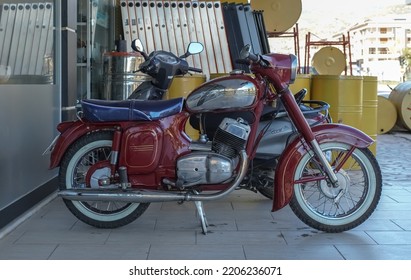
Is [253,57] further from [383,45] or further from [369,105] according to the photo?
[383,45]

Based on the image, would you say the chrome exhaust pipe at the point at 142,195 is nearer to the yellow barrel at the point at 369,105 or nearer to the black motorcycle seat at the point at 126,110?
the black motorcycle seat at the point at 126,110

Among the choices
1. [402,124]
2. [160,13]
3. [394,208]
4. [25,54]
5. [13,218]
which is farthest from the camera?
[402,124]

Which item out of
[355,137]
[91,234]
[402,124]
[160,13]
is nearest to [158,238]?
[91,234]

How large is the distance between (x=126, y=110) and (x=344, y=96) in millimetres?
3466

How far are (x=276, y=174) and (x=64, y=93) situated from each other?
2.38 metres

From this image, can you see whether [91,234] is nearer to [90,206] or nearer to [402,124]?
[90,206]

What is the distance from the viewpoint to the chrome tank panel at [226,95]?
12.7ft

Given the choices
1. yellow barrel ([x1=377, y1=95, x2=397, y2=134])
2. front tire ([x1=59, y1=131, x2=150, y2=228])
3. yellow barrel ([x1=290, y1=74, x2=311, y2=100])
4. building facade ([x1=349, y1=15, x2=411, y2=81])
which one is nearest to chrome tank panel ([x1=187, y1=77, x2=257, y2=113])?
front tire ([x1=59, y1=131, x2=150, y2=228])

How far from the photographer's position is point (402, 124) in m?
12.8

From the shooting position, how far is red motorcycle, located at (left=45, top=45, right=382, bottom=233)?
3893 millimetres

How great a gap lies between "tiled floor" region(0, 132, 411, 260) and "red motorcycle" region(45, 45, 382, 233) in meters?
0.16

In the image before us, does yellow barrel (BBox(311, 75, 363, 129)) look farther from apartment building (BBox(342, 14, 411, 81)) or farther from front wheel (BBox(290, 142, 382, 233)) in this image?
apartment building (BBox(342, 14, 411, 81))

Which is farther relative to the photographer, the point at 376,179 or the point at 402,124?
the point at 402,124

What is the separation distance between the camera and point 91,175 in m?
4.03
